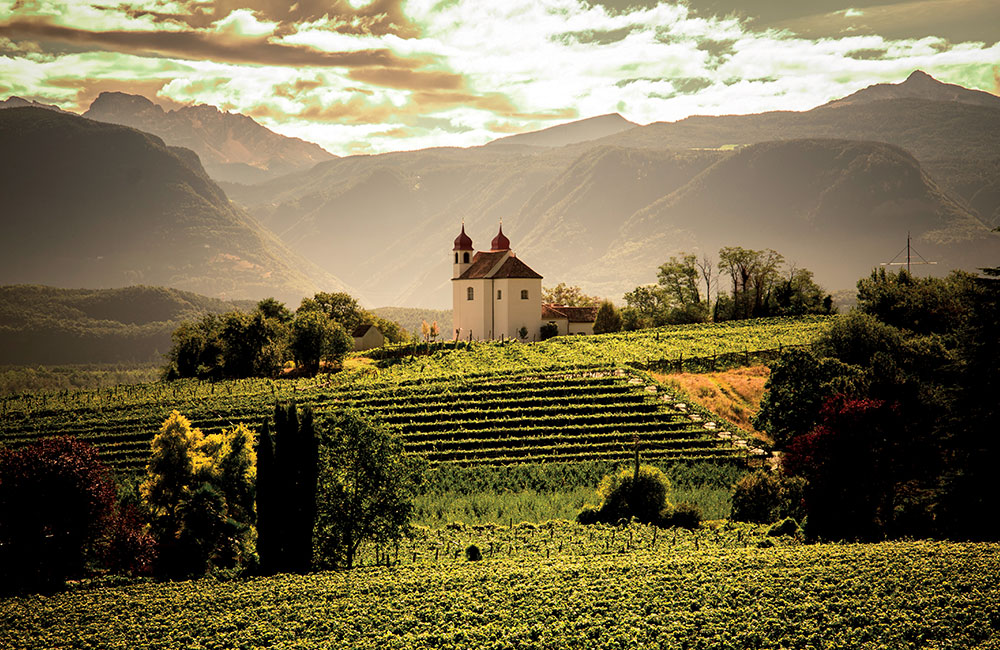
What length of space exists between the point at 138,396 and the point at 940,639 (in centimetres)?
5907

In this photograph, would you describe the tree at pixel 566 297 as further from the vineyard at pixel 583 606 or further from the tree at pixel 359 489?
Answer: the vineyard at pixel 583 606

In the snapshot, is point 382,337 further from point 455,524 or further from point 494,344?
point 455,524

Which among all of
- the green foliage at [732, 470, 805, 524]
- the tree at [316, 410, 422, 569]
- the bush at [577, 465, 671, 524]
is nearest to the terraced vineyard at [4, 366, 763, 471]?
the green foliage at [732, 470, 805, 524]

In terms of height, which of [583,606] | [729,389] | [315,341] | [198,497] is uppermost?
[315,341]

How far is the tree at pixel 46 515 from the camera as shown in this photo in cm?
2545

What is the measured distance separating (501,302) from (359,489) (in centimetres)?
5283

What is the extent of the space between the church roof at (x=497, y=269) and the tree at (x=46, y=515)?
52.9 meters

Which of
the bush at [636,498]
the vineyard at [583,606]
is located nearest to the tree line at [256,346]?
the bush at [636,498]

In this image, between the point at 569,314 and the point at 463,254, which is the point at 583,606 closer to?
the point at 569,314

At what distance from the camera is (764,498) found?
32906 millimetres

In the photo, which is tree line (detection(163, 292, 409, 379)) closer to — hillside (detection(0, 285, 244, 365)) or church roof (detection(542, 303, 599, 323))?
church roof (detection(542, 303, 599, 323))

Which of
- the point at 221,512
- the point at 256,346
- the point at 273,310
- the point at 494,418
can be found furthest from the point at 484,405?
the point at 273,310

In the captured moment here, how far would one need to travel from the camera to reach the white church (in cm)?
7838

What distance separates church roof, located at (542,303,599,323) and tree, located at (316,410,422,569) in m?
56.0
